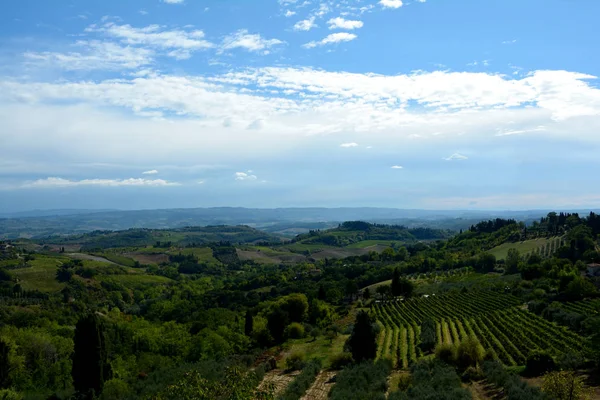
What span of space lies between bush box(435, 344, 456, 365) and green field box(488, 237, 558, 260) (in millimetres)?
108336

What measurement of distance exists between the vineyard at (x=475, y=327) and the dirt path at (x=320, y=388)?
24.4ft

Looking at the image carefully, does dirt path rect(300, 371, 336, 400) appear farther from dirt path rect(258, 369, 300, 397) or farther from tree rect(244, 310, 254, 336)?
tree rect(244, 310, 254, 336)

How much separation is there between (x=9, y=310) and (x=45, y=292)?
42.1 m

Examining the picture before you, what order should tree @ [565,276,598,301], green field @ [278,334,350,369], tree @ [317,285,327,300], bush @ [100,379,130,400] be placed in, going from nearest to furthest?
bush @ [100,379,130,400] → green field @ [278,334,350,369] → tree @ [565,276,598,301] → tree @ [317,285,327,300]

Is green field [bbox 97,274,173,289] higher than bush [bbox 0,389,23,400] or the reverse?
the reverse

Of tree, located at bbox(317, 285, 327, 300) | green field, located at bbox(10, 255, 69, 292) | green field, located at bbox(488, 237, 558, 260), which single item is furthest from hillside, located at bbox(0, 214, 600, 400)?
green field, located at bbox(488, 237, 558, 260)

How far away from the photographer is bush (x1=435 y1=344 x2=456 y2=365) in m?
38.8

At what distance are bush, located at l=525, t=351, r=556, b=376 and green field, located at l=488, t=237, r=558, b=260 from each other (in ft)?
364

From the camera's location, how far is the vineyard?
4334 cm

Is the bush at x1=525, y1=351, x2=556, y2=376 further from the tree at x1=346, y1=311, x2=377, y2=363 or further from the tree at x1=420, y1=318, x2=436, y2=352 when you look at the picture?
the tree at x1=346, y1=311, x2=377, y2=363

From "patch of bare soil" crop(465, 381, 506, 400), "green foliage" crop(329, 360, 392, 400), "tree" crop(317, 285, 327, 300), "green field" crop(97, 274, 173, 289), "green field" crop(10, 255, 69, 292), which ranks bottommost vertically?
"green field" crop(97, 274, 173, 289)

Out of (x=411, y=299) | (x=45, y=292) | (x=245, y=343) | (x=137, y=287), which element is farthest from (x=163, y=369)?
(x=137, y=287)

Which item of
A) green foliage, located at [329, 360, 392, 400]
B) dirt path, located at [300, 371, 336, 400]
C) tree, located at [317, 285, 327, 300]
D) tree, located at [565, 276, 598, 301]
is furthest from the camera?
tree, located at [317, 285, 327, 300]

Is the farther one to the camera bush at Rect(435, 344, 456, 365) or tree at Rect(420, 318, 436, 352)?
tree at Rect(420, 318, 436, 352)
